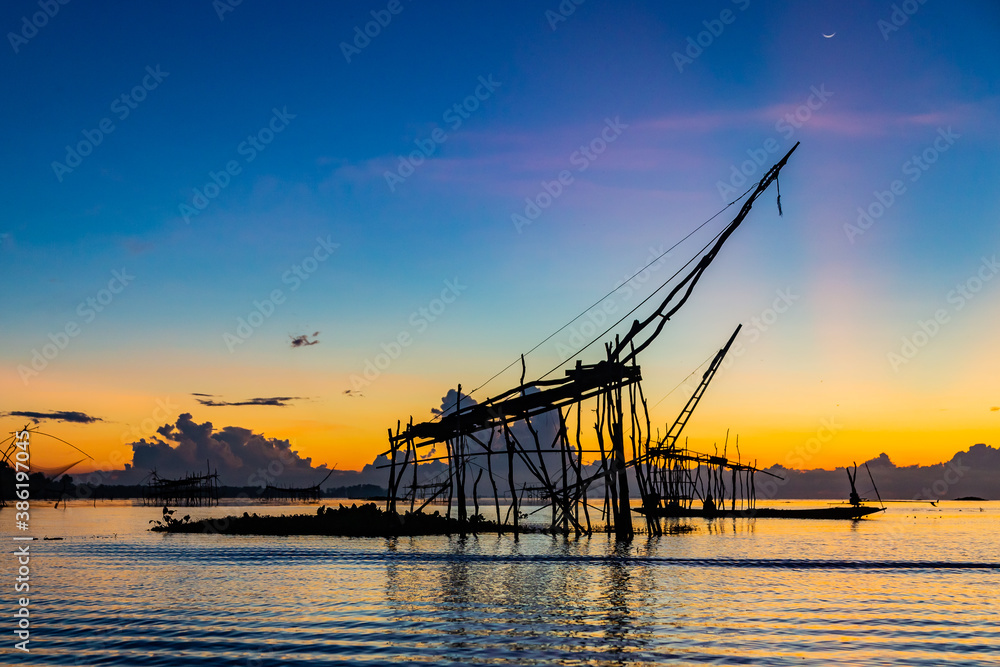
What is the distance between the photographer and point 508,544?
36.2 metres

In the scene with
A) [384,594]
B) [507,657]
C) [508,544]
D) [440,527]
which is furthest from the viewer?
[440,527]

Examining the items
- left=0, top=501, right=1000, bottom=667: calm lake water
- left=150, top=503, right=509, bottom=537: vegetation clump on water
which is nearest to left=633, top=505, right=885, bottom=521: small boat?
left=150, top=503, right=509, bottom=537: vegetation clump on water

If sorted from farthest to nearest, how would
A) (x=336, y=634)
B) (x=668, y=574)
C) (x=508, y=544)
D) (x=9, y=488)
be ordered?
(x=9, y=488) < (x=508, y=544) < (x=668, y=574) < (x=336, y=634)

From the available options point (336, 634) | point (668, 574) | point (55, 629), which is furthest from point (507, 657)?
point (668, 574)

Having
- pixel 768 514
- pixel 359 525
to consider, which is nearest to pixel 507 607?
pixel 359 525

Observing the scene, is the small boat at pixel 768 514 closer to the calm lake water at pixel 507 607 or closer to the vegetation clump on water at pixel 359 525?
the vegetation clump on water at pixel 359 525

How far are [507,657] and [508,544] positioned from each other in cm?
2302

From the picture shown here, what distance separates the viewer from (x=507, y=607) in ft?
60.6

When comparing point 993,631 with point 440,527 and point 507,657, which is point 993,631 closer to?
point 507,657

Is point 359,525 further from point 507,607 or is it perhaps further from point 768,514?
point 768,514

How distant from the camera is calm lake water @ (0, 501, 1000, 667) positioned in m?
14.1

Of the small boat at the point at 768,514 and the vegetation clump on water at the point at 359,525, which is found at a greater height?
the small boat at the point at 768,514

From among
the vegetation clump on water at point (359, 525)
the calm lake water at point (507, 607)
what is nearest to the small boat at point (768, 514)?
the vegetation clump on water at point (359, 525)

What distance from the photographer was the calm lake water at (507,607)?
1409cm
